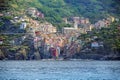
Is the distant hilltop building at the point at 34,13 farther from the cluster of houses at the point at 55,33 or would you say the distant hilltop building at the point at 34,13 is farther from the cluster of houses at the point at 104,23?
the cluster of houses at the point at 104,23

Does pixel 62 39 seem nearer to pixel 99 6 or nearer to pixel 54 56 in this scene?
pixel 54 56

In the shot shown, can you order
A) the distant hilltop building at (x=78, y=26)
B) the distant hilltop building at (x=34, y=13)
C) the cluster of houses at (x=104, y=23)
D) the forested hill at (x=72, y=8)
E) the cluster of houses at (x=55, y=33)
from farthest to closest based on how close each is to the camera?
the forested hill at (x=72, y=8)
the distant hilltop building at (x=34, y=13)
the cluster of houses at (x=104, y=23)
the distant hilltop building at (x=78, y=26)
the cluster of houses at (x=55, y=33)

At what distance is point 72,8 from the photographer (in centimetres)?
8031

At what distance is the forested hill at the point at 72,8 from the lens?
265 ft

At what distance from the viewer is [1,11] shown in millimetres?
80750

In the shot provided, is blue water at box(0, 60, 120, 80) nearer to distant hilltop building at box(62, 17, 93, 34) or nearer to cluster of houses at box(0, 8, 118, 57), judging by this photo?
cluster of houses at box(0, 8, 118, 57)

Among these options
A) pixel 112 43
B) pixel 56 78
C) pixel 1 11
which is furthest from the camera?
pixel 1 11

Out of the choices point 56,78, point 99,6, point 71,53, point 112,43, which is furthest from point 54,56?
point 56,78

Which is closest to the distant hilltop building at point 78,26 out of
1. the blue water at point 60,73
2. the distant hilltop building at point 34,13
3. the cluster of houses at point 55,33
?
the cluster of houses at point 55,33

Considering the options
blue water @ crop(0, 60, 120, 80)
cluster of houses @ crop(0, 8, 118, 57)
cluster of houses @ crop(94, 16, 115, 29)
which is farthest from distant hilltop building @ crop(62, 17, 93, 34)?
blue water @ crop(0, 60, 120, 80)

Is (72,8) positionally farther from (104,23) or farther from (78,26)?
(104,23)

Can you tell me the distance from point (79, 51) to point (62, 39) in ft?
15.7

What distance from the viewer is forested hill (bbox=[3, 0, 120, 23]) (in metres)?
80.6

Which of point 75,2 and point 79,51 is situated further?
point 75,2
